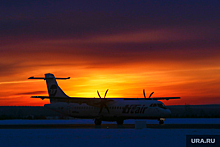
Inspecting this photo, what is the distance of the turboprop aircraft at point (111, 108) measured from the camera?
2004 inches

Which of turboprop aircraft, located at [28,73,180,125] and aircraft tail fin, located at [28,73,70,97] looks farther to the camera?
aircraft tail fin, located at [28,73,70,97]

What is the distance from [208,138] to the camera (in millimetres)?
28391

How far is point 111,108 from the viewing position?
54812 millimetres

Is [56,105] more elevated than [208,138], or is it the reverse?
[56,105]

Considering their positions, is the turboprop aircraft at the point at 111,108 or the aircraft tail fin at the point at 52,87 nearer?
the turboprop aircraft at the point at 111,108

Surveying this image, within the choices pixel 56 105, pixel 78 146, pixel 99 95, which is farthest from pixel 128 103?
pixel 78 146

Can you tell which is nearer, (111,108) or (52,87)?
(111,108)

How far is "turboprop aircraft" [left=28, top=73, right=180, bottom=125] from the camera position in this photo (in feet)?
167

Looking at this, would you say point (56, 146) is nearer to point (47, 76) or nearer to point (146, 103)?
point (146, 103)

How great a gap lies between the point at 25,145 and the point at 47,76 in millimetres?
41056

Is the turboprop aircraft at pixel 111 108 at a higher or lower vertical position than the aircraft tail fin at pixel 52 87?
lower

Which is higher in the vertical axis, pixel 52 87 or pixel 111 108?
pixel 52 87

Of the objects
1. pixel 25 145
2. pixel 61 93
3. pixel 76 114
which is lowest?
pixel 25 145

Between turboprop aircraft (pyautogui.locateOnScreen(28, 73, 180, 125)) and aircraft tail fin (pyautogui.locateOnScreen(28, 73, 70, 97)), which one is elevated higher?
aircraft tail fin (pyautogui.locateOnScreen(28, 73, 70, 97))
